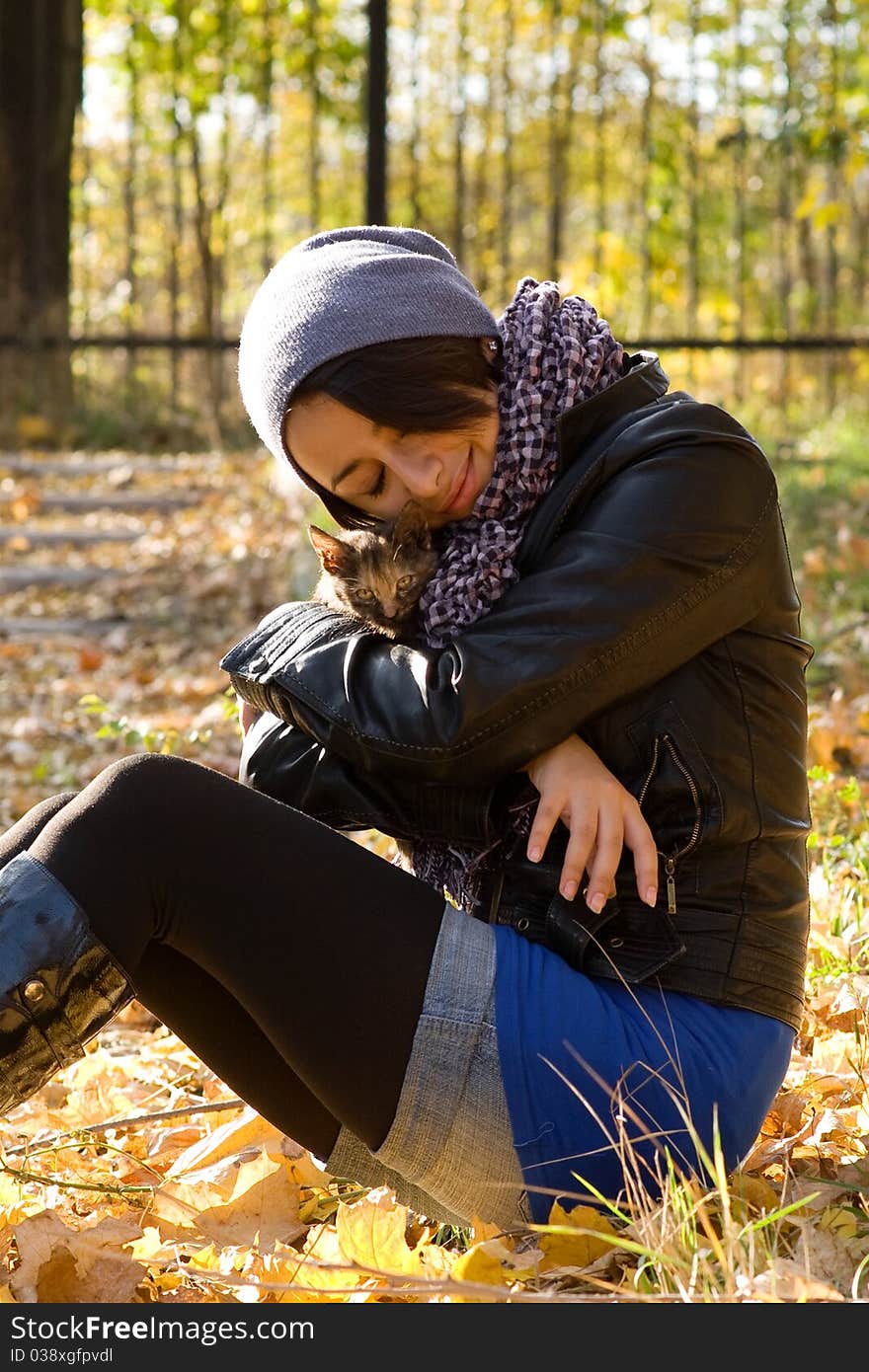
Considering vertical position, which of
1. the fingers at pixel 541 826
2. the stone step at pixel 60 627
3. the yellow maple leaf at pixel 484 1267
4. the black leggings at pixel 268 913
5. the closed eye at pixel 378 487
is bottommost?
the stone step at pixel 60 627

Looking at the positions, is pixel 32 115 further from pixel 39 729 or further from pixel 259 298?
pixel 259 298

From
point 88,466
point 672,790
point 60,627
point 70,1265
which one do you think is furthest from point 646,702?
point 88,466

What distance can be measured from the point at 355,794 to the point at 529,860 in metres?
0.29

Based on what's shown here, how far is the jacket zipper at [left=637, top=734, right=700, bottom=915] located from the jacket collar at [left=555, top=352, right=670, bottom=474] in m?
0.44

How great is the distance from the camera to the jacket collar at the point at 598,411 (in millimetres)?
2143

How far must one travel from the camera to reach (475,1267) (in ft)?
6.09

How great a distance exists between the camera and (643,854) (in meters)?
1.94

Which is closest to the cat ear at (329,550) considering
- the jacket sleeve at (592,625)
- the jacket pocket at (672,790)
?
the jacket sleeve at (592,625)

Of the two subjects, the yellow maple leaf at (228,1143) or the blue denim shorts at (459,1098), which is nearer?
the blue denim shorts at (459,1098)

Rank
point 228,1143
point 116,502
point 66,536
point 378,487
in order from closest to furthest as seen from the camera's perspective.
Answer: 1. point 378,487
2. point 228,1143
3. point 66,536
4. point 116,502

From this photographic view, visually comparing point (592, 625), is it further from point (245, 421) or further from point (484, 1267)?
point (245, 421)

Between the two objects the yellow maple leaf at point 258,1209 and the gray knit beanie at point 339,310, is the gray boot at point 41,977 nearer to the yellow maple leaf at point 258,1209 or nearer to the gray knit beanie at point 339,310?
the yellow maple leaf at point 258,1209

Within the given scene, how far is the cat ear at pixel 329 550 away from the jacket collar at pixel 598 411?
497 millimetres
